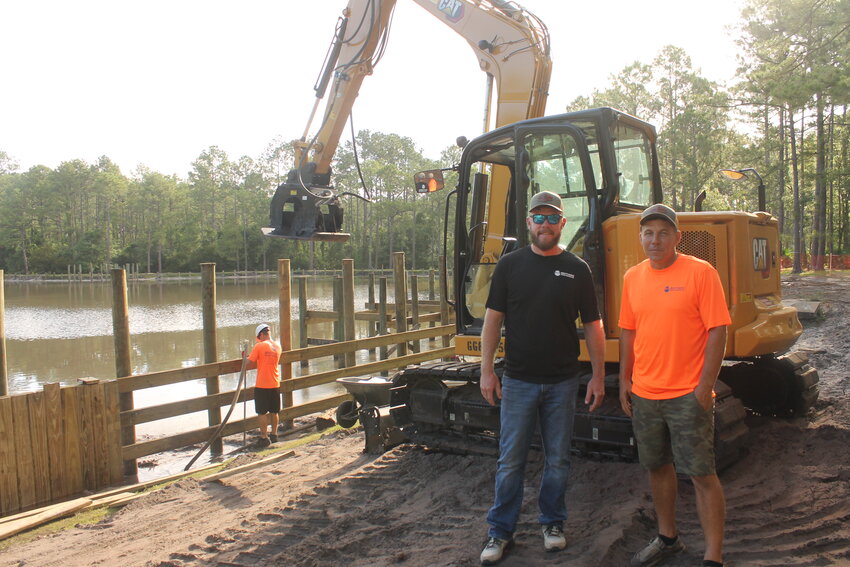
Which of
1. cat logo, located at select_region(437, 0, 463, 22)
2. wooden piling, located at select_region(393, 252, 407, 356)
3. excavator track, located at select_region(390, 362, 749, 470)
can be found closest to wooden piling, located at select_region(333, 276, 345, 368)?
wooden piling, located at select_region(393, 252, 407, 356)

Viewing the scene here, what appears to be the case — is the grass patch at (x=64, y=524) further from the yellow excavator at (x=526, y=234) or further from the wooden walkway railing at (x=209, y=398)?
the yellow excavator at (x=526, y=234)

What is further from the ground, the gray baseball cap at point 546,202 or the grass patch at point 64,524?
the gray baseball cap at point 546,202

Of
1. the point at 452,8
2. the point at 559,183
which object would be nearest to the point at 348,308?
the point at 452,8

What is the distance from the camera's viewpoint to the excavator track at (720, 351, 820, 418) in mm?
5504

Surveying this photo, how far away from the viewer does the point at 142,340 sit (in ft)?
68.7

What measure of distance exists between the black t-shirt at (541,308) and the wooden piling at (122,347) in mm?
5051

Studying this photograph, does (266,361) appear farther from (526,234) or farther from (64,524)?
(526,234)

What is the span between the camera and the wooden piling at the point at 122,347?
691 cm

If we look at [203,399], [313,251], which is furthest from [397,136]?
[203,399]

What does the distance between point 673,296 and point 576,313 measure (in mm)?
547

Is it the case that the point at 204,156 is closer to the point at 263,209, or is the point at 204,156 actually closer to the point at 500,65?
the point at 263,209

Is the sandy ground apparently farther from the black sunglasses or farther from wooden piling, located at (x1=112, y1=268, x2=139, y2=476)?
the black sunglasses

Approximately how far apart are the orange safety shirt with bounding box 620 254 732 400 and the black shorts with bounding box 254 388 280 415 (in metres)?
5.97

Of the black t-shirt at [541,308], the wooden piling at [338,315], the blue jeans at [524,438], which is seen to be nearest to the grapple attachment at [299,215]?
the black t-shirt at [541,308]
